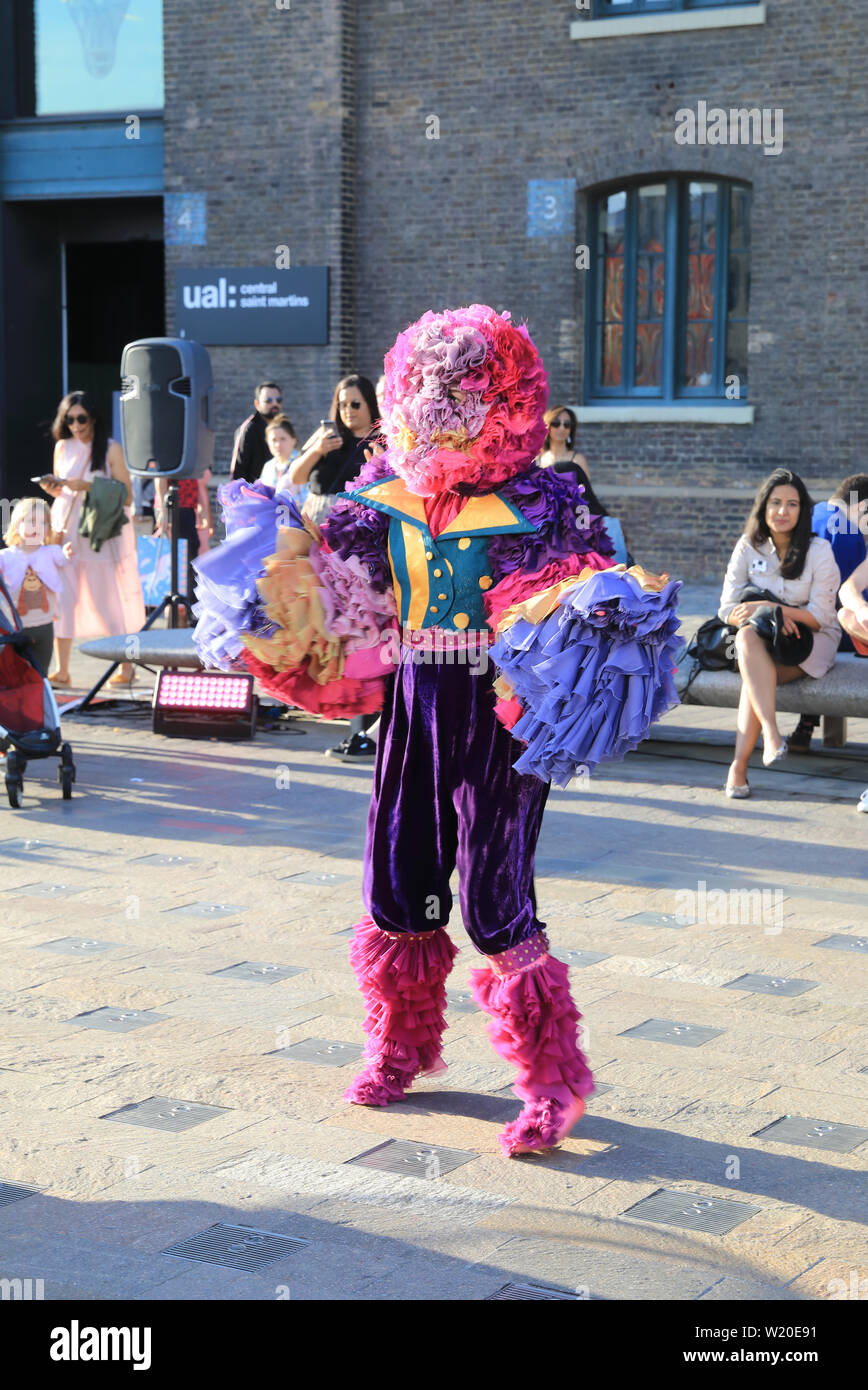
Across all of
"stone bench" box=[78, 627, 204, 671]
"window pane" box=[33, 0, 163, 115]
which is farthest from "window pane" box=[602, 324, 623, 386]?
"stone bench" box=[78, 627, 204, 671]

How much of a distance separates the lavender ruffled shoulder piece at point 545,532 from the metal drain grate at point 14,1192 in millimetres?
1768

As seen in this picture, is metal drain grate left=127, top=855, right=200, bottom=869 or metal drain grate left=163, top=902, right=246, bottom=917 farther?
metal drain grate left=127, top=855, right=200, bottom=869

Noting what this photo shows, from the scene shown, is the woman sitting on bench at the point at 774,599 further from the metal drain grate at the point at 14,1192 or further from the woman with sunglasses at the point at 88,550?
the metal drain grate at the point at 14,1192

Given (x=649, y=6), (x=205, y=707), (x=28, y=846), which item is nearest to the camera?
(x=28, y=846)

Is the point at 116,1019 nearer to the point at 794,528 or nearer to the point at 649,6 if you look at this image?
the point at 794,528

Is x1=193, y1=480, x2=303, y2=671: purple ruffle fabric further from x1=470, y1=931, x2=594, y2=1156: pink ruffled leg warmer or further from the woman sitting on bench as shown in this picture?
the woman sitting on bench

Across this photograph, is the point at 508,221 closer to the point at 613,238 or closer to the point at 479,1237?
the point at 613,238

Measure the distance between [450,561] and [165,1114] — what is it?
5.08 feet

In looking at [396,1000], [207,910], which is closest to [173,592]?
[207,910]

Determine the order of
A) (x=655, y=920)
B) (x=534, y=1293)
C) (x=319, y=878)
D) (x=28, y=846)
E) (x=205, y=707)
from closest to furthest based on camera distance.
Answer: (x=534, y=1293)
(x=655, y=920)
(x=319, y=878)
(x=28, y=846)
(x=205, y=707)

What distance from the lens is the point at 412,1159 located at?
386cm

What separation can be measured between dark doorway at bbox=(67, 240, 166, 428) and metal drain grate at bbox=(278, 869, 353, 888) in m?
16.1

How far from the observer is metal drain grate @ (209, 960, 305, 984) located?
16.8ft

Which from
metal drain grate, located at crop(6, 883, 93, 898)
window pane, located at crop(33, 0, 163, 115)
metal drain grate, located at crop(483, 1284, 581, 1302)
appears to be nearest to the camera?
metal drain grate, located at crop(483, 1284, 581, 1302)
